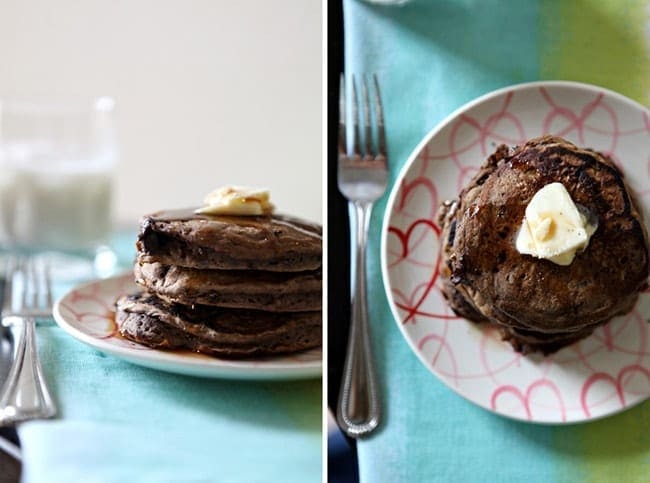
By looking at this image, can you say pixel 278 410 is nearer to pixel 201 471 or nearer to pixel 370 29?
pixel 201 471

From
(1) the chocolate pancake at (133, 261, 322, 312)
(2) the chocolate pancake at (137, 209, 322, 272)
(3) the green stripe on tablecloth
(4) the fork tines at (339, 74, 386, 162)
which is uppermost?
(3) the green stripe on tablecloth

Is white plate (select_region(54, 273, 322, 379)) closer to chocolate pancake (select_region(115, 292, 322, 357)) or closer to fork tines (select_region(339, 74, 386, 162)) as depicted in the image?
chocolate pancake (select_region(115, 292, 322, 357))

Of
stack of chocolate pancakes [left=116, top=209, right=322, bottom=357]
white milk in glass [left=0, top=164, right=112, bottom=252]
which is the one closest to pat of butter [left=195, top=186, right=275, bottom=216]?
stack of chocolate pancakes [left=116, top=209, right=322, bottom=357]

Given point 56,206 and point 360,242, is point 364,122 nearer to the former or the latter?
point 360,242

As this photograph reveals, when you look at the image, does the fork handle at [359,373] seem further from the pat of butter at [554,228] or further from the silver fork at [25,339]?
the silver fork at [25,339]

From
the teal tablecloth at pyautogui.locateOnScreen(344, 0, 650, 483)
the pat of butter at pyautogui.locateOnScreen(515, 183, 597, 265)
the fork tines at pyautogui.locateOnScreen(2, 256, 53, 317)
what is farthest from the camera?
the fork tines at pyautogui.locateOnScreen(2, 256, 53, 317)

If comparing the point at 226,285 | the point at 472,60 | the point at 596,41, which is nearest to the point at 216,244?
the point at 226,285

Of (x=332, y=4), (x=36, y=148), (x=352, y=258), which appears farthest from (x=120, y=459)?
(x=332, y=4)
